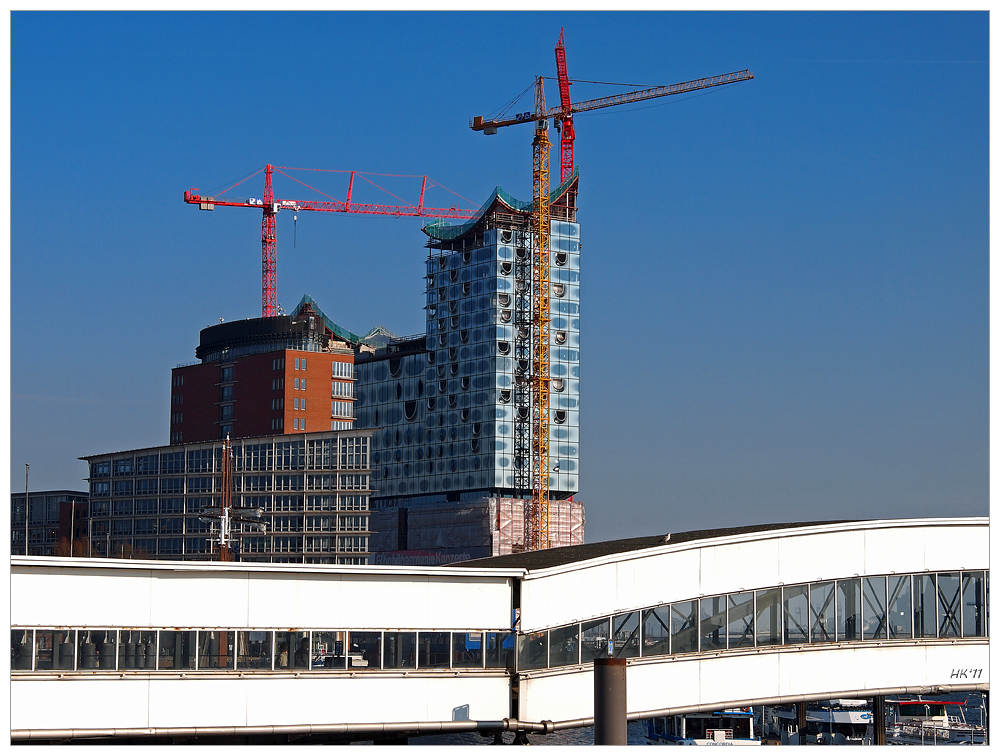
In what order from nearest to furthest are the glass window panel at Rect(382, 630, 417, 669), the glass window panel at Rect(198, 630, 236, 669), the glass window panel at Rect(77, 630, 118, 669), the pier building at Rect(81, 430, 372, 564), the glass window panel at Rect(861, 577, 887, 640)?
the glass window panel at Rect(77, 630, 118, 669) → the glass window panel at Rect(198, 630, 236, 669) → the glass window panel at Rect(382, 630, 417, 669) → the glass window panel at Rect(861, 577, 887, 640) → the pier building at Rect(81, 430, 372, 564)

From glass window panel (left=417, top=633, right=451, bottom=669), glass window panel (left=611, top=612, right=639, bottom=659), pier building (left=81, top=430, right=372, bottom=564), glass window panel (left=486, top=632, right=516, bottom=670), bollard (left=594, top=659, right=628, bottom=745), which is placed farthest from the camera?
pier building (left=81, top=430, right=372, bottom=564)

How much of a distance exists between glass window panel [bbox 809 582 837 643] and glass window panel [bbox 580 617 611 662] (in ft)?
25.7

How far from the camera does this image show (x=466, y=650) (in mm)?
46781

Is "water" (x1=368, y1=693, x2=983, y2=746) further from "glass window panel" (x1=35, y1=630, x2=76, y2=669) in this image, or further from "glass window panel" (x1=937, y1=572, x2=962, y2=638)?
"glass window panel" (x1=35, y1=630, x2=76, y2=669)

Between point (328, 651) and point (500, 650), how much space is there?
5.88 m

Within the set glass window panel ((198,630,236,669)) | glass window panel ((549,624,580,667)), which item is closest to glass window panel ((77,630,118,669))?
glass window panel ((198,630,236,669))

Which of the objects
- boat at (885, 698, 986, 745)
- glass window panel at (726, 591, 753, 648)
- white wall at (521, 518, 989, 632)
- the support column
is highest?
white wall at (521, 518, 989, 632)

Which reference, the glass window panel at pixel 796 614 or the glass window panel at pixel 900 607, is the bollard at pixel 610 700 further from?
the glass window panel at pixel 900 607

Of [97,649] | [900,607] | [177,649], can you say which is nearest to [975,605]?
[900,607]

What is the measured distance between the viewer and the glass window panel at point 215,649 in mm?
43719

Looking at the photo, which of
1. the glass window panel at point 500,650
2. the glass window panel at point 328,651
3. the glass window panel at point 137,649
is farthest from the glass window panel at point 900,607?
the glass window panel at point 137,649

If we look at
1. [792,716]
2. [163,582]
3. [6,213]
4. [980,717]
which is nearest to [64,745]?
[163,582]

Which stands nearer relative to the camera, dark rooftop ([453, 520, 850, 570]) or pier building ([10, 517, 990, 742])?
pier building ([10, 517, 990, 742])

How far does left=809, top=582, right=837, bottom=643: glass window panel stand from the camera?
50.3 meters
